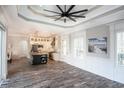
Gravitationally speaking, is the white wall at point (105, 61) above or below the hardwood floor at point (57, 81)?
A: above

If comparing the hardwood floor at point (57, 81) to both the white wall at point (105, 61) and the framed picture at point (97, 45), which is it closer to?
the white wall at point (105, 61)

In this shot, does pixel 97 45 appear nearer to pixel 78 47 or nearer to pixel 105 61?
pixel 105 61

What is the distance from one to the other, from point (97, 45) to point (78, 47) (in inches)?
69.3

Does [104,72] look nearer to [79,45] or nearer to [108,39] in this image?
[108,39]

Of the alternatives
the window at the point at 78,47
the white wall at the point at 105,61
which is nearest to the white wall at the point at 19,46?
the window at the point at 78,47

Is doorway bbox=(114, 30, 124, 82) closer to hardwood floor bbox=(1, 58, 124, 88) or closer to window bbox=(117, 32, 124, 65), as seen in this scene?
window bbox=(117, 32, 124, 65)

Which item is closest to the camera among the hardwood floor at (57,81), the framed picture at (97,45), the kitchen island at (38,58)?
the hardwood floor at (57,81)

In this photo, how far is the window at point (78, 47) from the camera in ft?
20.4

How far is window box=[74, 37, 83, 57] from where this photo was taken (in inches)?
245

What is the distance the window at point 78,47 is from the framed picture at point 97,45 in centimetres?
88

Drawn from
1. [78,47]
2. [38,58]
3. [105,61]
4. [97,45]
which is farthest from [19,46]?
[105,61]
